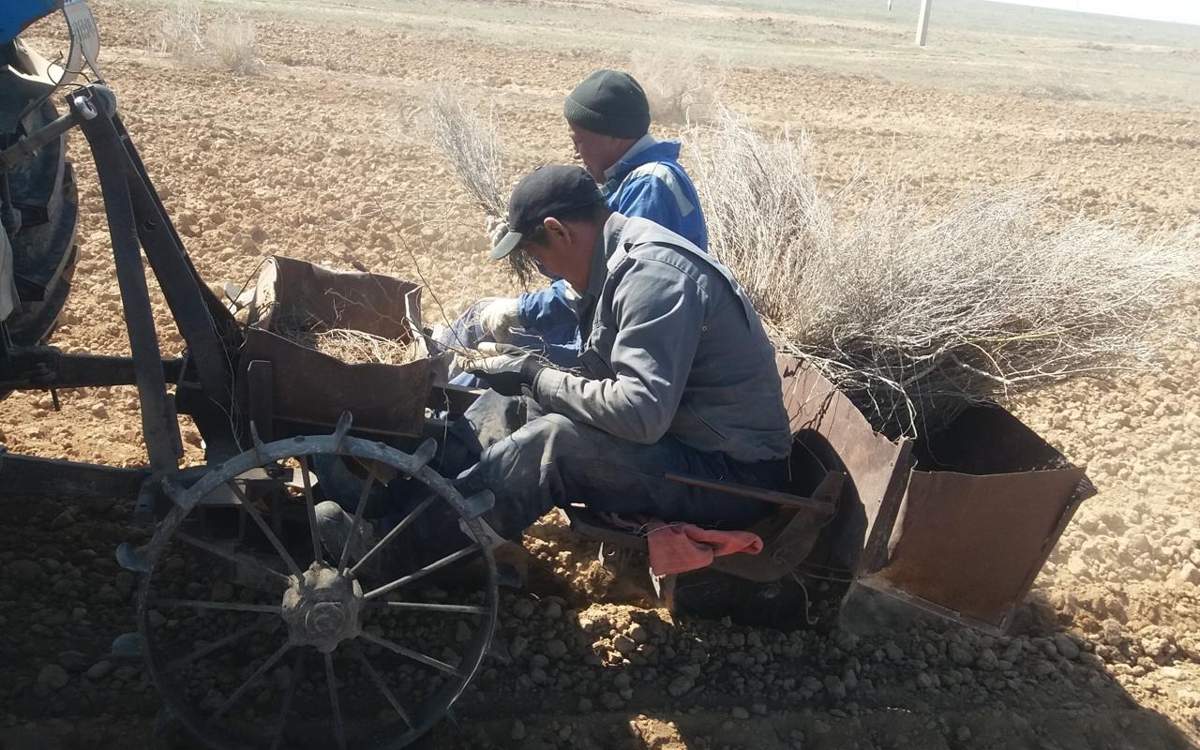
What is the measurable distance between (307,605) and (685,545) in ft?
3.57

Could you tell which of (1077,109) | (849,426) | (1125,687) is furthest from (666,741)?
(1077,109)

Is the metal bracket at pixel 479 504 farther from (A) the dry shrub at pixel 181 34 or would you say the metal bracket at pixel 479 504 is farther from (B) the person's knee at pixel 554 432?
(A) the dry shrub at pixel 181 34

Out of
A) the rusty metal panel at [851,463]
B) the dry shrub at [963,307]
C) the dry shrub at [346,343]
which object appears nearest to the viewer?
the rusty metal panel at [851,463]

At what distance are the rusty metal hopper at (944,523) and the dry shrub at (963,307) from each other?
285 mm

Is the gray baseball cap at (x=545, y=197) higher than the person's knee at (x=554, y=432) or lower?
higher

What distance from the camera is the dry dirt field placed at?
11.2 ft

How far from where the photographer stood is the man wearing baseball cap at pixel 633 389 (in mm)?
3092

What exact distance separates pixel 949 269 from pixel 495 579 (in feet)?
6.76

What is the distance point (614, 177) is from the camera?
449cm

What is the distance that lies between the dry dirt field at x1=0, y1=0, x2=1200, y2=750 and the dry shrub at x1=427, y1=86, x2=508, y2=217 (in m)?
0.64

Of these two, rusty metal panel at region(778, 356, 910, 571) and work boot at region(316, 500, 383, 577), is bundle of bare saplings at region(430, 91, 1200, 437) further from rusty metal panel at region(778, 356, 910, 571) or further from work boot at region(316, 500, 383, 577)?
work boot at region(316, 500, 383, 577)

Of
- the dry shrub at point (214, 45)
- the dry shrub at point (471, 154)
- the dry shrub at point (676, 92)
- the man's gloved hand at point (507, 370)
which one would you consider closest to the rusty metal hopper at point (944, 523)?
the man's gloved hand at point (507, 370)

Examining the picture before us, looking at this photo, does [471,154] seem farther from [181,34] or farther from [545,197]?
[181,34]

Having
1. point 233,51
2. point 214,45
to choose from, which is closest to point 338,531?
point 233,51
